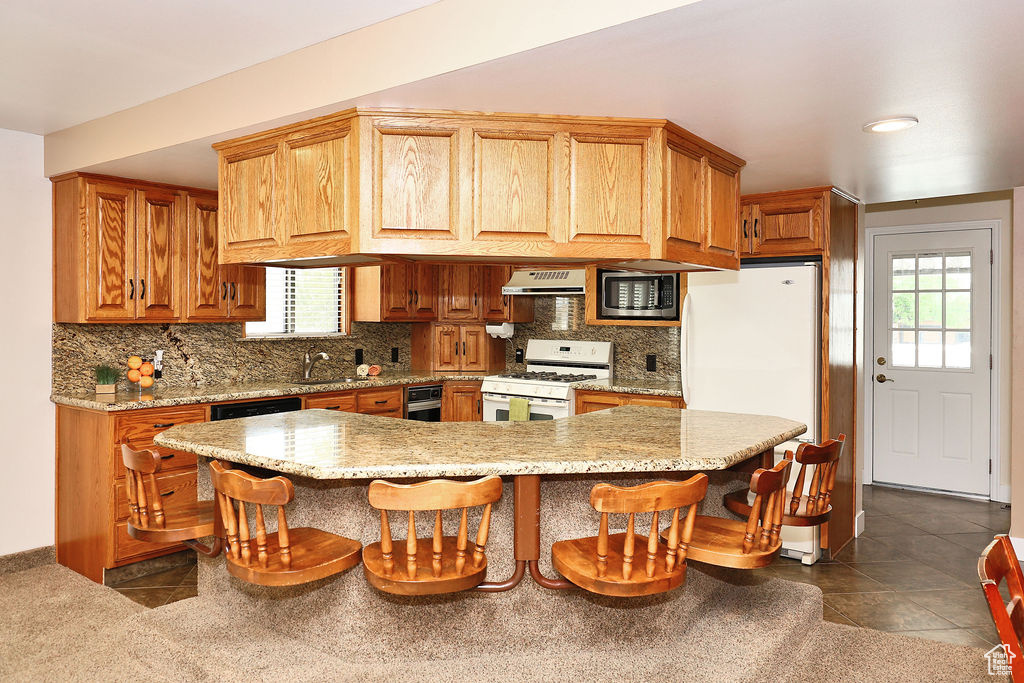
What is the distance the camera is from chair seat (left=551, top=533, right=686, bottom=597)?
2084 mm

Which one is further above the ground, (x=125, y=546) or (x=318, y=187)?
(x=318, y=187)

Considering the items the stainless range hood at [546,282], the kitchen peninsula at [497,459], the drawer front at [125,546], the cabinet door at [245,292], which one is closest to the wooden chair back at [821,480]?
the kitchen peninsula at [497,459]

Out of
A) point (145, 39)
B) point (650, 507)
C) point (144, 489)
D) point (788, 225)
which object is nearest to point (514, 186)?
point (650, 507)

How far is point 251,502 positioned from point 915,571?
12.6 feet

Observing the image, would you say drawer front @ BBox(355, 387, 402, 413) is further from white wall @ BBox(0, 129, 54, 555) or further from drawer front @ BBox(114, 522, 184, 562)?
white wall @ BBox(0, 129, 54, 555)

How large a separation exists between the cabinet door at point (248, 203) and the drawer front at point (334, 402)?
5.18 feet

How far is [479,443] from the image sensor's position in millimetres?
2566

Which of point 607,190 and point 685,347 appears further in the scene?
point 685,347

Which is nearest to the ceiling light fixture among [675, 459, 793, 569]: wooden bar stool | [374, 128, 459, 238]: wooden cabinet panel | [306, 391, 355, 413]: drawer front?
[675, 459, 793, 569]: wooden bar stool

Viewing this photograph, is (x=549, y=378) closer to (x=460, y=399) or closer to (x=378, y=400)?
(x=460, y=399)

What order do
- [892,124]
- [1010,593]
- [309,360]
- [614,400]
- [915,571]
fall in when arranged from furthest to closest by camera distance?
1. [309,360]
2. [614,400]
3. [915,571]
4. [892,124]
5. [1010,593]

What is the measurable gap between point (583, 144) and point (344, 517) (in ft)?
5.59

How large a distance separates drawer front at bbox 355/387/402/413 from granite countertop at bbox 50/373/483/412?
79 millimetres

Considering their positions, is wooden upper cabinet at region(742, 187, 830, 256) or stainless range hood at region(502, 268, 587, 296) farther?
stainless range hood at region(502, 268, 587, 296)
